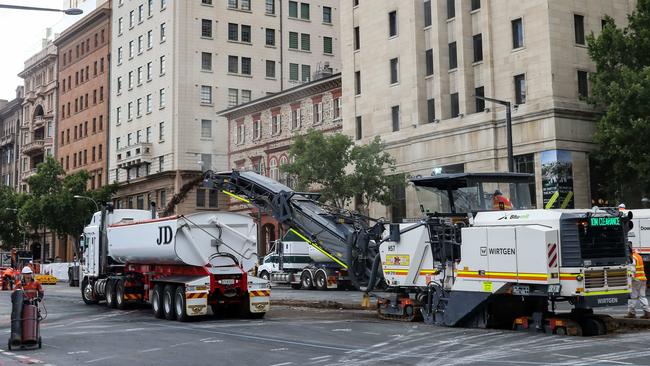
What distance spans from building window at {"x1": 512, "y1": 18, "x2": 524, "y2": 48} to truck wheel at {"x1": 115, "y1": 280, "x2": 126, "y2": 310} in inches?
1008

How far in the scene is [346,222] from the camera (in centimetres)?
2319

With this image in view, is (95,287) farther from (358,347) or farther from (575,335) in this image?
(575,335)

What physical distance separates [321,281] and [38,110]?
77243 mm

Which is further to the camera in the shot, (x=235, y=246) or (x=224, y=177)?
(x=224, y=177)

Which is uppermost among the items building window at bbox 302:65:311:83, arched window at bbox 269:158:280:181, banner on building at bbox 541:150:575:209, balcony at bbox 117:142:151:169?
building window at bbox 302:65:311:83

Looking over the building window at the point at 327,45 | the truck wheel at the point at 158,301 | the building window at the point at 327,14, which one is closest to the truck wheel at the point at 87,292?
the truck wheel at the point at 158,301

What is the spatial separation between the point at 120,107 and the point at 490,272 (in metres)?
71.7

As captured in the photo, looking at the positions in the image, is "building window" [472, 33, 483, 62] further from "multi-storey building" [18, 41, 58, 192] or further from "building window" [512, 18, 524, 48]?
"multi-storey building" [18, 41, 58, 192]

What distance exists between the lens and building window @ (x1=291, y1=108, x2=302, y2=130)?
5999cm

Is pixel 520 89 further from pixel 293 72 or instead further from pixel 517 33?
pixel 293 72

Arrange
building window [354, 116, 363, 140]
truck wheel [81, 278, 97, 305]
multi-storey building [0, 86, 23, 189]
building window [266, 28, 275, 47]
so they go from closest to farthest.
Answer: truck wheel [81, 278, 97, 305], building window [354, 116, 363, 140], building window [266, 28, 275, 47], multi-storey building [0, 86, 23, 189]

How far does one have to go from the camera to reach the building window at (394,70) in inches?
1945

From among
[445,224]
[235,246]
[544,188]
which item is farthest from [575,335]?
[544,188]

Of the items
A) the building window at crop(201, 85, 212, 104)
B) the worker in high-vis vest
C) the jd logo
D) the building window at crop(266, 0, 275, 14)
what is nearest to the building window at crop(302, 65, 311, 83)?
the building window at crop(266, 0, 275, 14)
